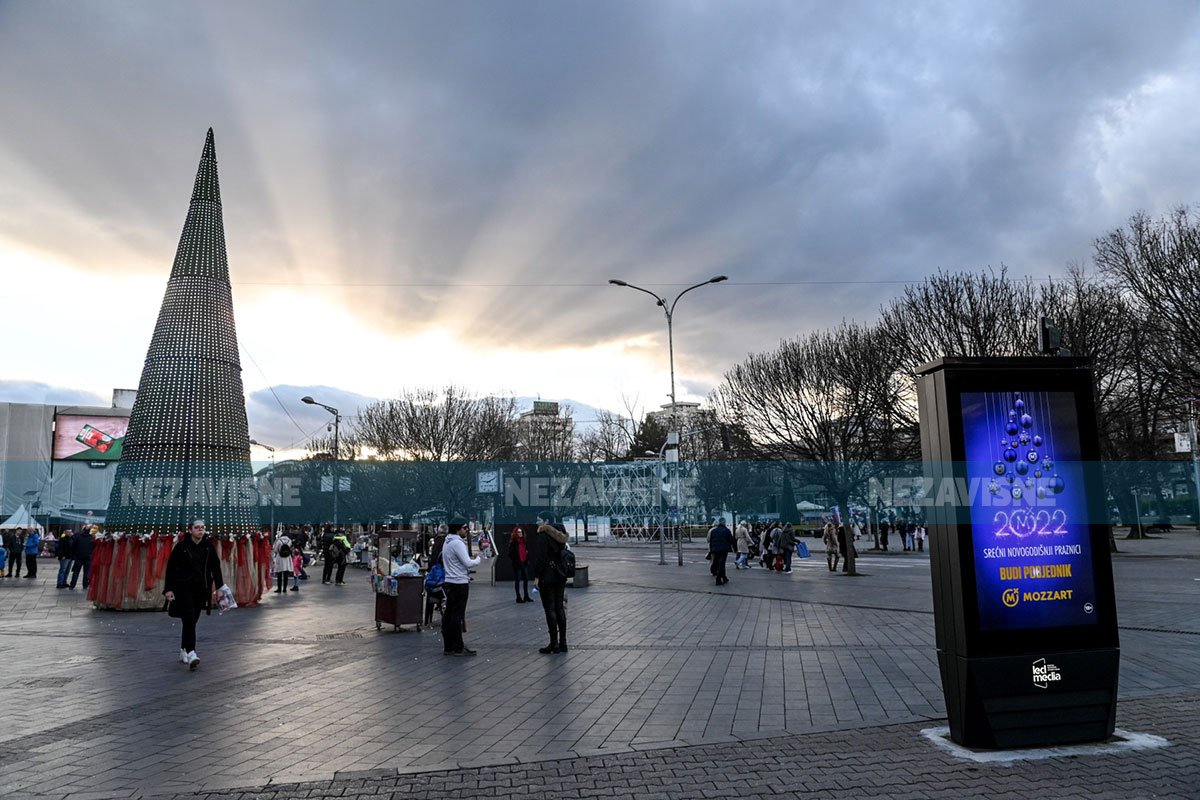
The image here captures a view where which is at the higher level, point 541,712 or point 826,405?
point 826,405

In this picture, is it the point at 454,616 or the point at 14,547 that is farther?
the point at 14,547

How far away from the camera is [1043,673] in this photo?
547 centimetres

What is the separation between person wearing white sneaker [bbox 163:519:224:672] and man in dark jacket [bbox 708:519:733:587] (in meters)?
13.9

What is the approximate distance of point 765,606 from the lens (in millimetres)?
15430

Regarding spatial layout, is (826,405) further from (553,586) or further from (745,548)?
(553,586)

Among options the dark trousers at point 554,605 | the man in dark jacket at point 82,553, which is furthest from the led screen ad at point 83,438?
the dark trousers at point 554,605

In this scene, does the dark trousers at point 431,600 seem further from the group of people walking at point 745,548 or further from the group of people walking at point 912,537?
the group of people walking at point 912,537

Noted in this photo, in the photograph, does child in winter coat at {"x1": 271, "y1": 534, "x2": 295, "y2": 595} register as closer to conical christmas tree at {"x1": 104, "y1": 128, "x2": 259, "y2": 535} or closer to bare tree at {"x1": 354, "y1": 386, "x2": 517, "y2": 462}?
conical christmas tree at {"x1": 104, "y1": 128, "x2": 259, "y2": 535}

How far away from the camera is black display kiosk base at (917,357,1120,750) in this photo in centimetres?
542

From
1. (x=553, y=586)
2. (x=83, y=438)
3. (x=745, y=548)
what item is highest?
(x=83, y=438)

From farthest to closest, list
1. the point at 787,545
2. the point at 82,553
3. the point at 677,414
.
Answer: the point at 677,414 → the point at 787,545 → the point at 82,553

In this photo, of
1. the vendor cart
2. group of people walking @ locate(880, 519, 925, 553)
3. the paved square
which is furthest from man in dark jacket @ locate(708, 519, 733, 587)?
group of people walking @ locate(880, 519, 925, 553)

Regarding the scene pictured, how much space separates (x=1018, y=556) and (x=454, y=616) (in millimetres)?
6724

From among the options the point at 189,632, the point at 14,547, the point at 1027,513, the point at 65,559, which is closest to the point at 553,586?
the point at 189,632
